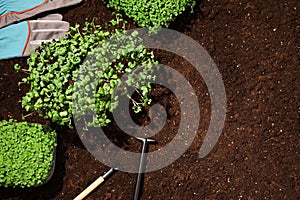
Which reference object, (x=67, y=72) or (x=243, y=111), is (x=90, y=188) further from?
(x=243, y=111)

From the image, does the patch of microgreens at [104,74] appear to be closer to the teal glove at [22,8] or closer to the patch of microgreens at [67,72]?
the patch of microgreens at [67,72]

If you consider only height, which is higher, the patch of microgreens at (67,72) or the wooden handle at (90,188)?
the patch of microgreens at (67,72)

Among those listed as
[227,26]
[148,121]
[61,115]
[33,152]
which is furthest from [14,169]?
[227,26]

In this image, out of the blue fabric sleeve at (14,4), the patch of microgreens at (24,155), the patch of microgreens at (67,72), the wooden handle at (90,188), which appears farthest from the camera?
the blue fabric sleeve at (14,4)

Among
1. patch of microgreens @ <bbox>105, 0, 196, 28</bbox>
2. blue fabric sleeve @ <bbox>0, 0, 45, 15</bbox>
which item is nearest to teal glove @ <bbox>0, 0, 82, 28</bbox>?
blue fabric sleeve @ <bbox>0, 0, 45, 15</bbox>

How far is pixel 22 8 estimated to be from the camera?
3537 mm

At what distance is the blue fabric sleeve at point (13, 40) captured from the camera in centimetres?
351

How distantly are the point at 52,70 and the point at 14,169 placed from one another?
791 mm

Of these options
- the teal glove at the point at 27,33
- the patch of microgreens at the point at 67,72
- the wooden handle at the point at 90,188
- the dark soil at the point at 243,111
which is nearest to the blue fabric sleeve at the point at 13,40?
the teal glove at the point at 27,33

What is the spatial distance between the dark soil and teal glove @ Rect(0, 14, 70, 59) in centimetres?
70

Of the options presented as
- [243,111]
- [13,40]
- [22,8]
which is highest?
[22,8]

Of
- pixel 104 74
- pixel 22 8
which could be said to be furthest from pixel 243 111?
pixel 22 8

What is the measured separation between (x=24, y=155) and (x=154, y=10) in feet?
4.38

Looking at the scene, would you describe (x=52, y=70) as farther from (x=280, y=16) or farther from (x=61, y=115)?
(x=280, y=16)
